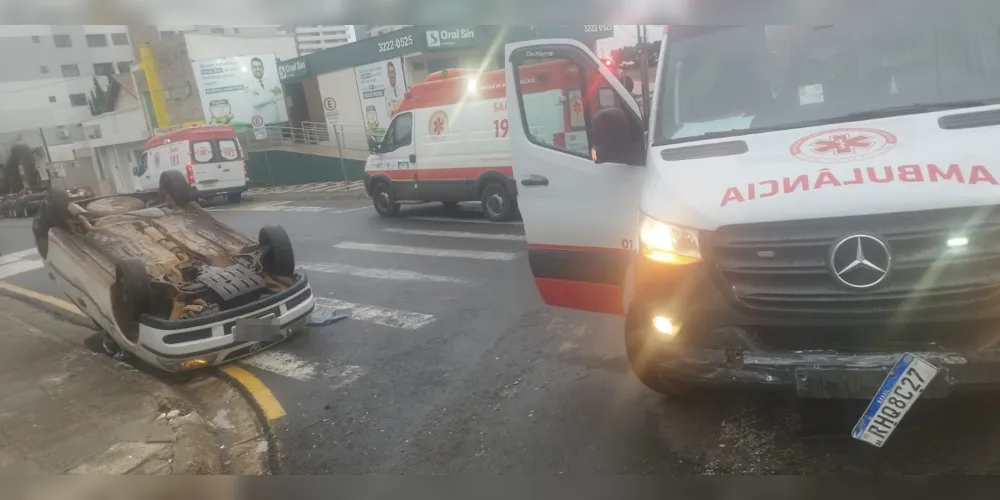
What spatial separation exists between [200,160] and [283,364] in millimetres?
2073

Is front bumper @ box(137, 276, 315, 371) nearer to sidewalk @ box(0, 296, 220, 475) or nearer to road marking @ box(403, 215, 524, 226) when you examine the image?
sidewalk @ box(0, 296, 220, 475)

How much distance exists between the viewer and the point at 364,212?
12.4 m

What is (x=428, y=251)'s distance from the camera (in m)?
8.63

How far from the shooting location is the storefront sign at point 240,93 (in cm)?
307

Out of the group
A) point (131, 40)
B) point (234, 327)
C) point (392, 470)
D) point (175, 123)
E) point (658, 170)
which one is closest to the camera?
point (131, 40)

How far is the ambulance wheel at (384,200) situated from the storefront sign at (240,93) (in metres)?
6.60

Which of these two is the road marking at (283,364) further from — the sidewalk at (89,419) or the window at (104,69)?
the window at (104,69)

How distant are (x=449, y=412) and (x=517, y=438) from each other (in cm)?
60

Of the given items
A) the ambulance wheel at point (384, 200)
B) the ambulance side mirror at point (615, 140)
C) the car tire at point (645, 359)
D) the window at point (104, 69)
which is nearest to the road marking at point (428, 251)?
the ambulance wheel at point (384, 200)

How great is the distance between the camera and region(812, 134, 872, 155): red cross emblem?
260cm

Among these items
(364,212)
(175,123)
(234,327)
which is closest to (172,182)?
(234,327)

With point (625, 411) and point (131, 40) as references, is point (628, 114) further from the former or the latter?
point (131, 40)

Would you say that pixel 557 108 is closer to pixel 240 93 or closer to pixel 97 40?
pixel 240 93

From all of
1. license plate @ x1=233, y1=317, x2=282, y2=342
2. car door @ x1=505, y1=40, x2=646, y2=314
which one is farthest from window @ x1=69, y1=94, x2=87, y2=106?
license plate @ x1=233, y1=317, x2=282, y2=342
